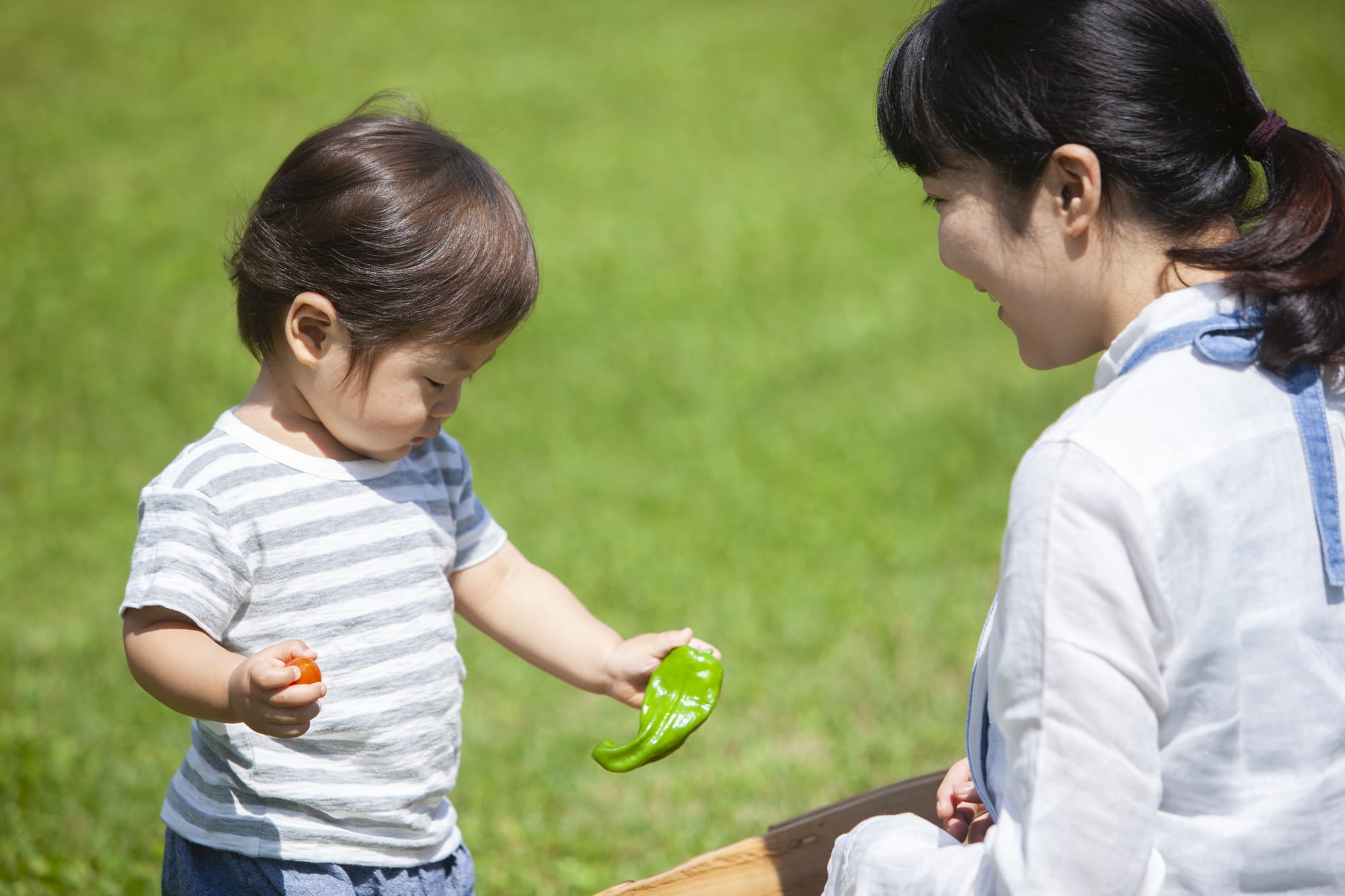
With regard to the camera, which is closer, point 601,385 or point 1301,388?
point 1301,388

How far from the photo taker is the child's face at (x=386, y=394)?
1770 mm

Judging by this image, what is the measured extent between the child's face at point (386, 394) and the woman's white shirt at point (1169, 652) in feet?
2.88

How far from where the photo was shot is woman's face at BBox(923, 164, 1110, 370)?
4.97ft

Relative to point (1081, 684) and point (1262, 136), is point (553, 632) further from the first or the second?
point (1262, 136)

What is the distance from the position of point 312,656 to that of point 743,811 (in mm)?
2099

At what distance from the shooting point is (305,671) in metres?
1.47

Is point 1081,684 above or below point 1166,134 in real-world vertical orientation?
below

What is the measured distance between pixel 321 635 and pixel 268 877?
1.16 ft

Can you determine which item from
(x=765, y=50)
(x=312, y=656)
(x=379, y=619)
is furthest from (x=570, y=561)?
(x=765, y=50)

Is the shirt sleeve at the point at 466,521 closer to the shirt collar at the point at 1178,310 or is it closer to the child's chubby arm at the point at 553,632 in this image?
the child's chubby arm at the point at 553,632

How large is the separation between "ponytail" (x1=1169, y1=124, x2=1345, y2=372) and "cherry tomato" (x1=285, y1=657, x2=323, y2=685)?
1.17m

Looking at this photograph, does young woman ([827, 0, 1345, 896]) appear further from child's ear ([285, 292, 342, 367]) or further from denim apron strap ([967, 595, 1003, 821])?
child's ear ([285, 292, 342, 367])

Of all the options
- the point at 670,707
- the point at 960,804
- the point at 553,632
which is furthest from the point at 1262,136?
the point at 553,632

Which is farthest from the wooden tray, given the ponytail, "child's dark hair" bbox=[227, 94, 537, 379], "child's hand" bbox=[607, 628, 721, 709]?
the ponytail
